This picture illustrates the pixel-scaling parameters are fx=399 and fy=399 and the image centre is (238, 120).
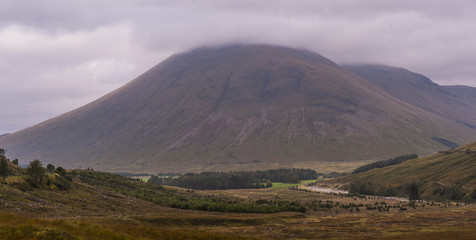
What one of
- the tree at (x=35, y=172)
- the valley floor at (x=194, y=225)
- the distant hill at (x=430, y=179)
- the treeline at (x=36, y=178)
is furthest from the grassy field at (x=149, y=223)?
the distant hill at (x=430, y=179)

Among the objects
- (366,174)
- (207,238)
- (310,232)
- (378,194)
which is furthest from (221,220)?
(366,174)

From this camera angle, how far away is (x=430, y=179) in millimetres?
149250

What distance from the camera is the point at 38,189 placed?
2362 inches

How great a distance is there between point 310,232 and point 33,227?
124 feet

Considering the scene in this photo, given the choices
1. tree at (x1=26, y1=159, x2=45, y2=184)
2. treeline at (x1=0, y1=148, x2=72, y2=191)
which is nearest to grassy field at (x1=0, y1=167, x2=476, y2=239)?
treeline at (x1=0, y1=148, x2=72, y2=191)

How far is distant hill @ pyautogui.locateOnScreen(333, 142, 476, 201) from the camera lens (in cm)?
12900

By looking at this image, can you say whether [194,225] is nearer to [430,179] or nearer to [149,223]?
[149,223]

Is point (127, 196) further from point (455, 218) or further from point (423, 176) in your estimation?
point (423, 176)

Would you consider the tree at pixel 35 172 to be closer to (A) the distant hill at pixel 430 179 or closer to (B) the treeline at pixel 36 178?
(B) the treeline at pixel 36 178

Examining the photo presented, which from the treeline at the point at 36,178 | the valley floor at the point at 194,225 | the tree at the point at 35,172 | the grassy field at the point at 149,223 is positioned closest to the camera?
the valley floor at the point at 194,225

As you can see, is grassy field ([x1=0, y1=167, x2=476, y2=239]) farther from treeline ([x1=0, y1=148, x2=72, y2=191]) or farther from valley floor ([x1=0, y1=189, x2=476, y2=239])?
treeline ([x1=0, y1=148, x2=72, y2=191])

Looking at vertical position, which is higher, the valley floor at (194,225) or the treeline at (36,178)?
the treeline at (36,178)

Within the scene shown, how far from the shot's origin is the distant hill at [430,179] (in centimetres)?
12900

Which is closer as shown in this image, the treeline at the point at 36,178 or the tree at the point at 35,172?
the treeline at the point at 36,178
